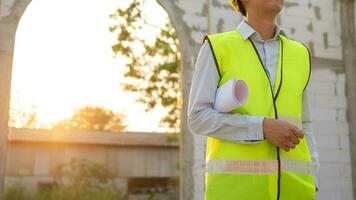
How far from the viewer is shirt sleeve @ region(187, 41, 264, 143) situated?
130cm

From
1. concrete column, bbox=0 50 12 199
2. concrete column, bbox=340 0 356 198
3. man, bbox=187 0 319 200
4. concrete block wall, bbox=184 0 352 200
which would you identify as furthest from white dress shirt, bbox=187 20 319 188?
concrete column, bbox=340 0 356 198

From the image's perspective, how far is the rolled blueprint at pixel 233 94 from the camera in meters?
1.28

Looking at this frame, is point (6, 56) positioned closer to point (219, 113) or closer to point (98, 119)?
point (219, 113)

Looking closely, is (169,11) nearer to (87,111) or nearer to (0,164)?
(0,164)

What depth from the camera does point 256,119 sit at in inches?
51.1

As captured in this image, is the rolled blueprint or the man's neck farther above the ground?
the man's neck

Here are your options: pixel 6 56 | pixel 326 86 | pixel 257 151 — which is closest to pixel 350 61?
pixel 326 86

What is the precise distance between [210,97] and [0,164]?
3.08 meters

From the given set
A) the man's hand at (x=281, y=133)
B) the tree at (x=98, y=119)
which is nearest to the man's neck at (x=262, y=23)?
the man's hand at (x=281, y=133)

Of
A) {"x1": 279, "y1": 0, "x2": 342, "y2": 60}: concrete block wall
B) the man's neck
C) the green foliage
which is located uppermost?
{"x1": 279, "y1": 0, "x2": 342, "y2": 60}: concrete block wall

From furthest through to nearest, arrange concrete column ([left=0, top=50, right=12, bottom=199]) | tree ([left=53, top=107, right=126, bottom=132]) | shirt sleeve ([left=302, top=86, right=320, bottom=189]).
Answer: tree ([left=53, top=107, right=126, bottom=132]) → concrete column ([left=0, top=50, right=12, bottom=199]) → shirt sleeve ([left=302, top=86, right=320, bottom=189])

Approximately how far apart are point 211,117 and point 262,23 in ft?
1.18

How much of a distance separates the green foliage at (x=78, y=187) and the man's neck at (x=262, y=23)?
883cm

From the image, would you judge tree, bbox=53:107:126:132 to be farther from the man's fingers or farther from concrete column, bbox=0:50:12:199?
the man's fingers
